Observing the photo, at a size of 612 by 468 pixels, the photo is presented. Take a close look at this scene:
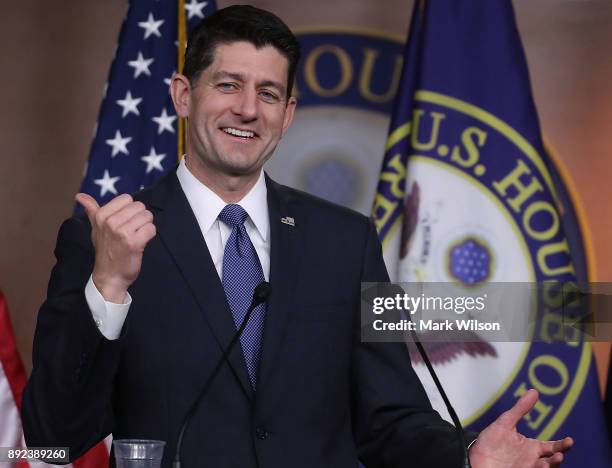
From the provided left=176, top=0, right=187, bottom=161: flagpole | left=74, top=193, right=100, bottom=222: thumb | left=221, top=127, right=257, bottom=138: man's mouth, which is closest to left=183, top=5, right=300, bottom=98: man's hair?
left=221, top=127, right=257, bottom=138: man's mouth

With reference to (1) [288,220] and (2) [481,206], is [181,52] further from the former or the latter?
(1) [288,220]

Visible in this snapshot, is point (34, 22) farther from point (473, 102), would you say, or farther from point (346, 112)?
point (473, 102)

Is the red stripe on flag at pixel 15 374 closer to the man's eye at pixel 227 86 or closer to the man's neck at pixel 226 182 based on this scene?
the man's neck at pixel 226 182

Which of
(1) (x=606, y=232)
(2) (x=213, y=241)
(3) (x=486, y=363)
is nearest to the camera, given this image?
(2) (x=213, y=241)

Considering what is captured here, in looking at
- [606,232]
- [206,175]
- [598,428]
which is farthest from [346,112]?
[206,175]

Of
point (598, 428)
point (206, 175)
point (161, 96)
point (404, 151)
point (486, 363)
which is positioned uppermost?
point (161, 96)

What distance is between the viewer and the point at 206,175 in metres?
1.98

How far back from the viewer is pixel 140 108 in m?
3.40

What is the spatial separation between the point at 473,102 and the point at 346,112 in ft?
2.00

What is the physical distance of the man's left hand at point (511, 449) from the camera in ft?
5.08

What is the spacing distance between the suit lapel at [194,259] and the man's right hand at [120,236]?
0.31m

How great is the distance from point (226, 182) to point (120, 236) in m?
0.52

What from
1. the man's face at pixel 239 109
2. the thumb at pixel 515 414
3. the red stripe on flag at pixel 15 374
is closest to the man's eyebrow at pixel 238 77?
the man's face at pixel 239 109

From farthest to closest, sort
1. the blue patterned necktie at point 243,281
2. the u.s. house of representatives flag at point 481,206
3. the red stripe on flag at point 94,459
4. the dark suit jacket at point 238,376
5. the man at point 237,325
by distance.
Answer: the u.s. house of representatives flag at point 481,206 < the red stripe on flag at point 94,459 < the blue patterned necktie at point 243,281 < the dark suit jacket at point 238,376 < the man at point 237,325
